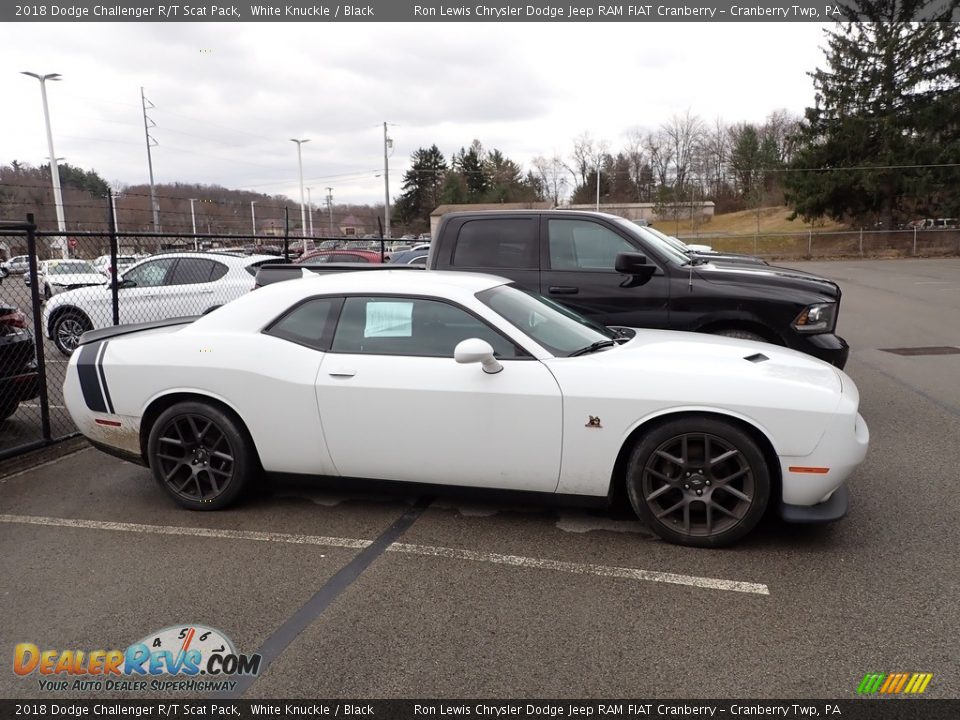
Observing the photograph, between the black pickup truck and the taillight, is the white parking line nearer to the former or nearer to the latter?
the taillight

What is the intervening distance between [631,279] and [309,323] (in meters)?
3.05

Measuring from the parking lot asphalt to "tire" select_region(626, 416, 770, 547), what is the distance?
0.54ft

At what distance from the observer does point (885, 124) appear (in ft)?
121

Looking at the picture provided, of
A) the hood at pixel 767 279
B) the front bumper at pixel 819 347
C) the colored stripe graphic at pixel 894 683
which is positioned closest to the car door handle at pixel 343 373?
the colored stripe graphic at pixel 894 683

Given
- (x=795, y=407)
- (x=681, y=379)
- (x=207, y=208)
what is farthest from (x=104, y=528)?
(x=207, y=208)

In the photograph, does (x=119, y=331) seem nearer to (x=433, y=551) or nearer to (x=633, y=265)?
(x=433, y=551)

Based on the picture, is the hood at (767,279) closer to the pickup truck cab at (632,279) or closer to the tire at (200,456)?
the pickup truck cab at (632,279)

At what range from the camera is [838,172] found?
38.2 meters

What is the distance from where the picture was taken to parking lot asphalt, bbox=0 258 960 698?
2.60m

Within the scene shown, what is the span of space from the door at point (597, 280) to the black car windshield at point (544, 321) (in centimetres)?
143

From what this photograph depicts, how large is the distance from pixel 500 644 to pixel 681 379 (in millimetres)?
1634

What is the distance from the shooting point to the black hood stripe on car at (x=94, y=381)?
4.30 meters

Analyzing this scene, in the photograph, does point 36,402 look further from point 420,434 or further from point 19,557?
point 420,434

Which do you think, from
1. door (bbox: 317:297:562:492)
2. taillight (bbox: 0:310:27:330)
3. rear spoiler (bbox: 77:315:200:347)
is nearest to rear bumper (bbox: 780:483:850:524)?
door (bbox: 317:297:562:492)
